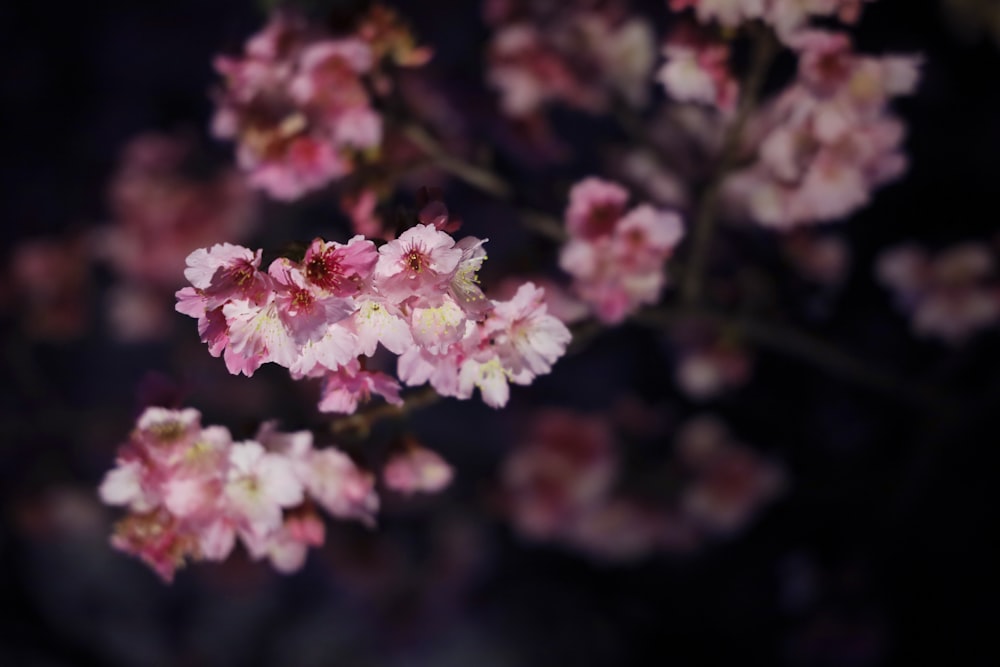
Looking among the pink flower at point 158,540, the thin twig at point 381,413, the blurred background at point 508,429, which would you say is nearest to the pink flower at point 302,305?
the thin twig at point 381,413

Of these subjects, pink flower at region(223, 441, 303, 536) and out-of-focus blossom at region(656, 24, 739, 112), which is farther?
out-of-focus blossom at region(656, 24, 739, 112)

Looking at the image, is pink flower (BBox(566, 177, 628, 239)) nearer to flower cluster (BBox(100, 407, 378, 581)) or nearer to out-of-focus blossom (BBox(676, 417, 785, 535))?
flower cluster (BBox(100, 407, 378, 581))

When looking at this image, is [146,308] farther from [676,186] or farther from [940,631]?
[940,631]

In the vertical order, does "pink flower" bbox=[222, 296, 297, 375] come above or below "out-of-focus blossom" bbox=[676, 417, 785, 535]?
below

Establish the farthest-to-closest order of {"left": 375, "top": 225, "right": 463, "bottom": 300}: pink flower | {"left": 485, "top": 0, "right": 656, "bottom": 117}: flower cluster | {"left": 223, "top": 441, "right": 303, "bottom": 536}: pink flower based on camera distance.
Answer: {"left": 485, "top": 0, "right": 656, "bottom": 117}: flower cluster
{"left": 223, "top": 441, "right": 303, "bottom": 536}: pink flower
{"left": 375, "top": 225, "right": 463, "bottom": 300}: pink flower

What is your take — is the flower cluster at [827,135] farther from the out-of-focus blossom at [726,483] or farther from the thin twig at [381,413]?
the out-of-focus blossom at [726,483]

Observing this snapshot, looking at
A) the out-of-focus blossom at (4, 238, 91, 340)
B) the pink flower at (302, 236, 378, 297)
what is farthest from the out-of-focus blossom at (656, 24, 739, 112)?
the out-of-focus blossom at (4, 238, 91, 340)

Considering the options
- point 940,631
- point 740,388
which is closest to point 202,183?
point 740,388

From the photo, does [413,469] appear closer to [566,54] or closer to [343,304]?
[343,304]
